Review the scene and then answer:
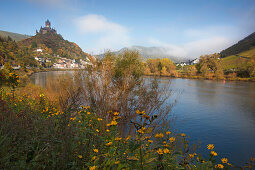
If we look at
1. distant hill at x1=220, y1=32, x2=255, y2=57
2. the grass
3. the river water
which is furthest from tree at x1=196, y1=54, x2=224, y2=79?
distant hill at x1=220, y1=32, x2=255, y2=57

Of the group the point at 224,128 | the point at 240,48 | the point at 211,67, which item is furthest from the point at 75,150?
the point at 240,48

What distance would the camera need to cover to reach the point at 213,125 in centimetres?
1170

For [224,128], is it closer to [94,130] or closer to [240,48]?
[94,130]

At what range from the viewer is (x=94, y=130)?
3.29 metres

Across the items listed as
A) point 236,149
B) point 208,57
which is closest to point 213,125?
A: point 236,149

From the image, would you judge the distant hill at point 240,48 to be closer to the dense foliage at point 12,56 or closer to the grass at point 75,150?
the dense foliage at point 12,56

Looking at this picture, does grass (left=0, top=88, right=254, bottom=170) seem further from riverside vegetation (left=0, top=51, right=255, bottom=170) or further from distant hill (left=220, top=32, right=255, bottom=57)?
distant hill (left=220, top=32, right=255, bottom=57)

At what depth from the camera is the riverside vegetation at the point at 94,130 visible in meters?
1.87

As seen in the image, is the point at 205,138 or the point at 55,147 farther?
the point at 205,138

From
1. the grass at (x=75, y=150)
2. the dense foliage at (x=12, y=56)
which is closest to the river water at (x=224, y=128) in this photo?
the grass at (x=75, y=150)

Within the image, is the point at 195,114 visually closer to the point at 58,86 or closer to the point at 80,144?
the point at 58,86

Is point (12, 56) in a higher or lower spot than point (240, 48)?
lower

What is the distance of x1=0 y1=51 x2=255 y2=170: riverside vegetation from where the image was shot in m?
1.87

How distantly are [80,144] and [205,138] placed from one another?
937 cm
